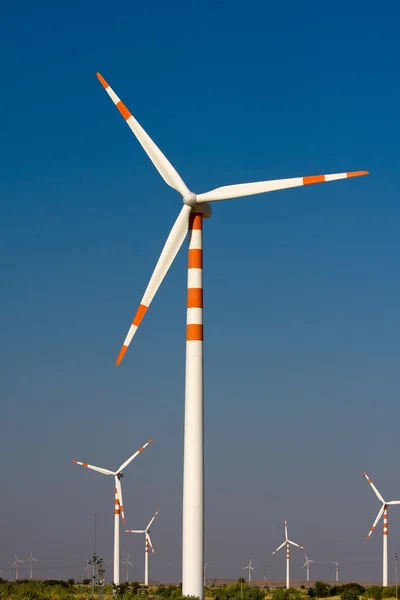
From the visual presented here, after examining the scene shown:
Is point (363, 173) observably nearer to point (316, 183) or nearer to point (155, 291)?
point (316, 183)

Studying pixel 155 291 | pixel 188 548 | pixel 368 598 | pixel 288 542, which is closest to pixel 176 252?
pixel 155 291

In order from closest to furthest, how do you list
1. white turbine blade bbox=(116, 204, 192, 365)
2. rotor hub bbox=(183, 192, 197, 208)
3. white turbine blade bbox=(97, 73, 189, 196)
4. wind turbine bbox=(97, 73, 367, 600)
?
1. wind turbine bbox=(97, 73, 367, 600)
2. white turbine blade bbox=(116, 204, 192, 365)
3. rotor hub bbox=(183, 192, 197, 208)
4. white turbine blade bbox=(97, 73, 189, 196)

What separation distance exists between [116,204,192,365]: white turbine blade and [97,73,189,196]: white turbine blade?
211 cm

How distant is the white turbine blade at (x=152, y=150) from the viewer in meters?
64.5

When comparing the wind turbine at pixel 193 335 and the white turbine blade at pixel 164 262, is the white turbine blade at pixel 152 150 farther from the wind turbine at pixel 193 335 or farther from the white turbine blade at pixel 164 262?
the white turbine blade at pixel 164 262

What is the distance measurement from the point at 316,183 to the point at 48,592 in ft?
117

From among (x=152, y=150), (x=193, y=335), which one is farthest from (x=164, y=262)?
(x=152, y=150)

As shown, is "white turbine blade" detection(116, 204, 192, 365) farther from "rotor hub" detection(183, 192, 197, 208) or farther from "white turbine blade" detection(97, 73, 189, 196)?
"white turbine blade" detection(97, 73, 189, 196)

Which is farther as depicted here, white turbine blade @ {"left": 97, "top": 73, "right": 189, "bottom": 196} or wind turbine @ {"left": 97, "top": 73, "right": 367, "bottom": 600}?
white turbine blade @ {"left": 97, "top": 73, "right": 189, "bottom": 196}

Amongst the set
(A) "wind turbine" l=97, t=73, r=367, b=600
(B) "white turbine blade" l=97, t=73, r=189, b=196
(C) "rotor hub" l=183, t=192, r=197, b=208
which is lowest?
(A) "wind turbine" l=97, t=73, r=367, b=600

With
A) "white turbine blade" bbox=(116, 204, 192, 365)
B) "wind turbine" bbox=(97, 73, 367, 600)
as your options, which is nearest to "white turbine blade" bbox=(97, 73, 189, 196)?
"wind turbine" bbox=(97, 73, 367, 600)

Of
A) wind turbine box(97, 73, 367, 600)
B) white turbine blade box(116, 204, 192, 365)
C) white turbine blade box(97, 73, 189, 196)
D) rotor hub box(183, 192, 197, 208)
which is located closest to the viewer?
wind turbine box(97, 73, 367, 600)

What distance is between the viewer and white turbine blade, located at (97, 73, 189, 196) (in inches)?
2539

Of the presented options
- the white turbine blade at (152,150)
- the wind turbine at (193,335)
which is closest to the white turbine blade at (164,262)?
the wind turbine at (193,335)
